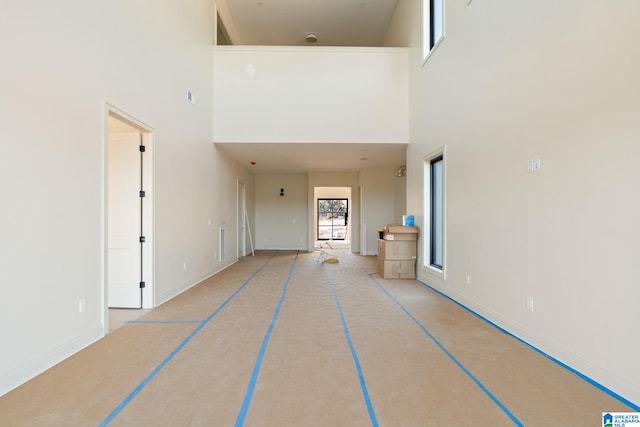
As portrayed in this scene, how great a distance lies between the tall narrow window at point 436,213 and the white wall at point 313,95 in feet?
3.98

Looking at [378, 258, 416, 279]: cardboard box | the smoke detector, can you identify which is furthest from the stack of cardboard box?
the smoke detector

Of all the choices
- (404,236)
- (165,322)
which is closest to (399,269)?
(404,236)

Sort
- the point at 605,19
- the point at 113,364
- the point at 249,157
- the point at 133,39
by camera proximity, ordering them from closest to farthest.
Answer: the point at 605,19, the point at 113,364, the point at 133,39, the point at 249,157

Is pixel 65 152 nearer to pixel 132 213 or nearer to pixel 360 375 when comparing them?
pixel 132 213

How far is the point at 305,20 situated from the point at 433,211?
5961 millimetres

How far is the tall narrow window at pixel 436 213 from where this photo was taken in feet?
16.9

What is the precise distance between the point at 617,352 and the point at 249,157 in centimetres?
725

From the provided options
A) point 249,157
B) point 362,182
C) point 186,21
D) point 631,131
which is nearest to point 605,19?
point 631,131

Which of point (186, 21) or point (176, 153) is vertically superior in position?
point (186, 21)

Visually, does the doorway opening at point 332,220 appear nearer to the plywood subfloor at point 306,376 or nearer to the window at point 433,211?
the window at point 433,211

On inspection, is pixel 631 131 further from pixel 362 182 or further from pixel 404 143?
pixel 362 182

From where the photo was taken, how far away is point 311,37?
8656 mm

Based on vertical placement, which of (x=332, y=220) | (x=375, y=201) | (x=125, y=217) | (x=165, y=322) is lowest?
(x=165, y=322)

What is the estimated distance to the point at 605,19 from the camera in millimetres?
2113
